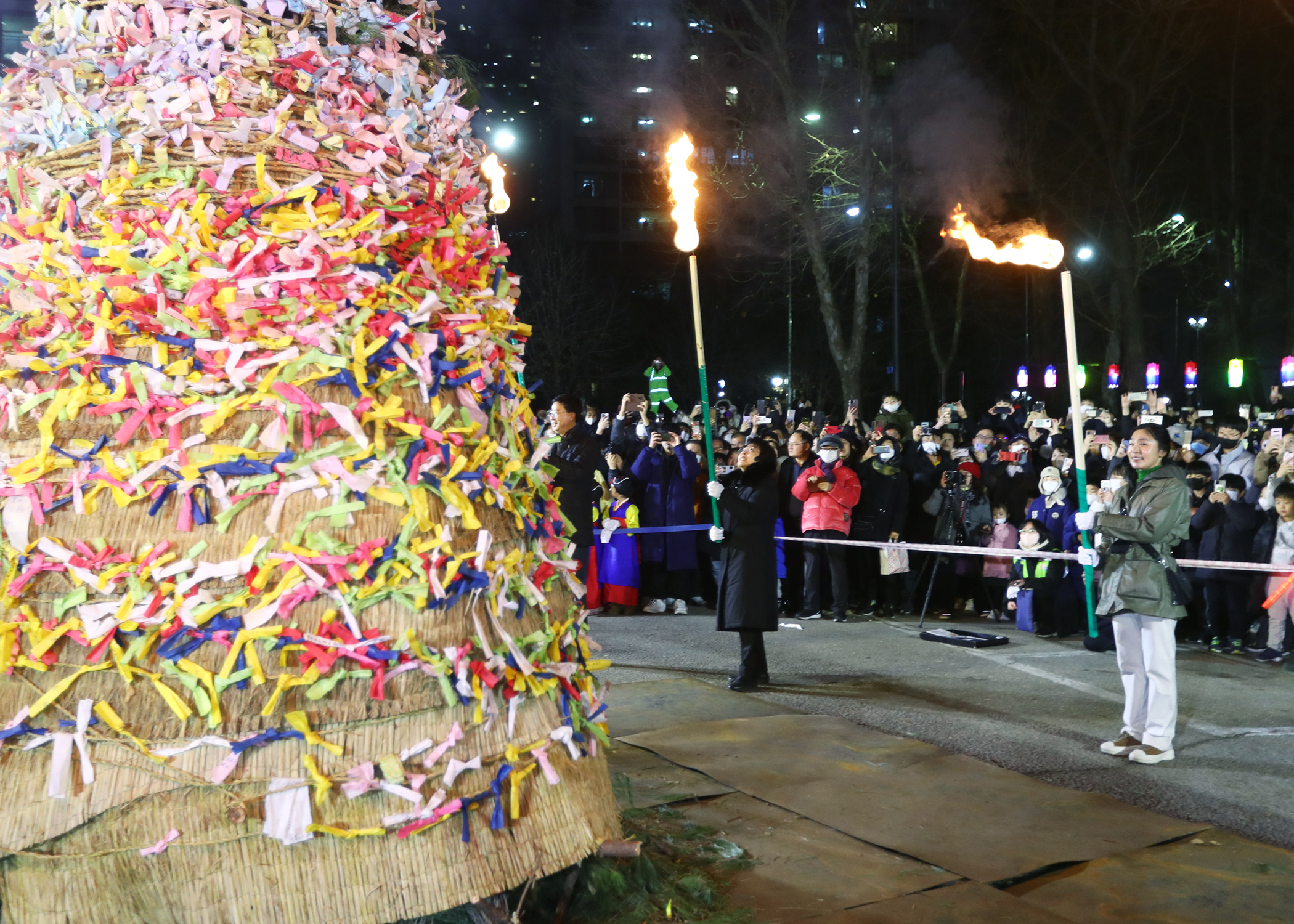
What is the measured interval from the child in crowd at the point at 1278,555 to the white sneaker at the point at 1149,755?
11.0 feet

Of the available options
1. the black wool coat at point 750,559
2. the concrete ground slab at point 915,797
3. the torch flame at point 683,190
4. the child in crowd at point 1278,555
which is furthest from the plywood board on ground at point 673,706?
the child in crowd at point 1278,555

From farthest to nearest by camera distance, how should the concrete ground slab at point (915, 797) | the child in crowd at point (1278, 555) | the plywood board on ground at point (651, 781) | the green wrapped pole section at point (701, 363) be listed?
the child in crowd at point (1278, 555) < the green wrapped pole section at point (701, 363) < the plywood board on ground at point (651, 781) < the concrete ground slab at point (915, 797)

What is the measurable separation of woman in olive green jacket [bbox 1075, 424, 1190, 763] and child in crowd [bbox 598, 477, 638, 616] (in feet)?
18.5

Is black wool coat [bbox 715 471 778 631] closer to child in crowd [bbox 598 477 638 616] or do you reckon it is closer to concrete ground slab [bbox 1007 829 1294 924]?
child in crowd [bbox 598 477 638 616]

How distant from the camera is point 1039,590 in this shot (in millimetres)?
10430

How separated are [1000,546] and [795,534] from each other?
2074 millimetres

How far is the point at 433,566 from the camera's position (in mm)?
3162

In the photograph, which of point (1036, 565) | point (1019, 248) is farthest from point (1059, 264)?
point (1036, 565)

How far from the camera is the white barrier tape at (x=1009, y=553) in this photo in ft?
28.2

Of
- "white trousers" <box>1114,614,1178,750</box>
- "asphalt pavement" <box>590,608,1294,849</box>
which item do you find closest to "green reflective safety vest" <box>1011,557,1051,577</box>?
"asphalt pavement" <box>590,608,1294,849</box>

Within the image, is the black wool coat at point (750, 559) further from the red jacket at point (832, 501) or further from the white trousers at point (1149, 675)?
the red jacket at point (832, 501)

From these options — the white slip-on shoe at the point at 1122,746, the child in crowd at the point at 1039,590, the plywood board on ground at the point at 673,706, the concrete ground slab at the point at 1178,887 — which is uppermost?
the child in crowd at the point at 1039,590

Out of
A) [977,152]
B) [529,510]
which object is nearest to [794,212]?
[977,152]

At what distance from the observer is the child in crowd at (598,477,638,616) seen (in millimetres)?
11680
